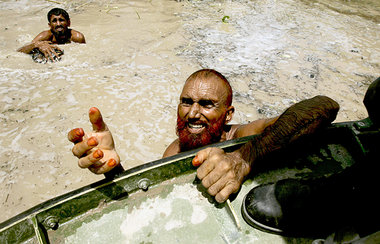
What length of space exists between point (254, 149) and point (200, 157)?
417 mm

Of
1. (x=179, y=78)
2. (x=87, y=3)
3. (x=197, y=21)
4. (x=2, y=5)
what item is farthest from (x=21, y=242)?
(x=2, y=5)

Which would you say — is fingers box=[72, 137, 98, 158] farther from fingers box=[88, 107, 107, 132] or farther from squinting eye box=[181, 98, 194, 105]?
squinting eye box=[181, 98, 194, 105]

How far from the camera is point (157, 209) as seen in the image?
1524mm

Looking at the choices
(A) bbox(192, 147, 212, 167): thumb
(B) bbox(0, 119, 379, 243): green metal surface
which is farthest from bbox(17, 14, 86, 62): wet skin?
(A) bbox(192, 147, 212, 167): thumb

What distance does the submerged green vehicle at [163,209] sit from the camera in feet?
4.43

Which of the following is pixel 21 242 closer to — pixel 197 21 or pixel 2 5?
pixel 197 21

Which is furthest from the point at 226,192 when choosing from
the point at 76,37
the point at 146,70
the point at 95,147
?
the point at 76,37

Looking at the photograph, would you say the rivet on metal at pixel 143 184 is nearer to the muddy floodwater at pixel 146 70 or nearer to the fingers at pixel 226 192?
the fingers at pixel 226 192

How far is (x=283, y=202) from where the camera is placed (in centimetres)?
137

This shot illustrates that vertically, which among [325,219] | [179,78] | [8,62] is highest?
[325,219]

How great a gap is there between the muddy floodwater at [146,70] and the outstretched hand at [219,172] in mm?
1827

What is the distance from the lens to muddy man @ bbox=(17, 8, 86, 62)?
5.05m

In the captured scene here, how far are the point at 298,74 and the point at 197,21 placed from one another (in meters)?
3.27

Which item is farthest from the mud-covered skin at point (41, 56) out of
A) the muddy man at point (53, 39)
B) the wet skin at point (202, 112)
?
the wet skin at point (202, 112)
